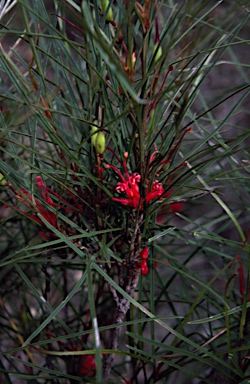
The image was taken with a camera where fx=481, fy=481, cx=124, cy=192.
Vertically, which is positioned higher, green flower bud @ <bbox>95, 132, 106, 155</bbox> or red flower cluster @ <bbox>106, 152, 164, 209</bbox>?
green flower bud @ <bbox>95, 132, 106, 155</bbox>

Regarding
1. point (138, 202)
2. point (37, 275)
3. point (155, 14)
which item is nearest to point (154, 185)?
point (138, 202)

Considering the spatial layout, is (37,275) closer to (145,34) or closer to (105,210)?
(105,210)

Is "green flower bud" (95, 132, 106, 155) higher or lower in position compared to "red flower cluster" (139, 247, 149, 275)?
higher

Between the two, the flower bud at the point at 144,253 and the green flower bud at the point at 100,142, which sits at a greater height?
the green flower bud at the point at 100,142

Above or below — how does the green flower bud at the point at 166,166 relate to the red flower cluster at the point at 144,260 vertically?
above

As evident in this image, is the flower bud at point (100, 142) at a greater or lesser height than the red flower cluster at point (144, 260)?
greater

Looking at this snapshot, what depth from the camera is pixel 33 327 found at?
545mm

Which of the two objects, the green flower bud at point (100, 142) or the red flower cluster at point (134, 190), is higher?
the green flower bud at point (100, 142)

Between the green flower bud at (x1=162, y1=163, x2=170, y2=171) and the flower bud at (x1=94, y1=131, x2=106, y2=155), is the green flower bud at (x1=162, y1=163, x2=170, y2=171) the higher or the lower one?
the lower one

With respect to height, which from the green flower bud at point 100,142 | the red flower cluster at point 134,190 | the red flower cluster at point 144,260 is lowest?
the red flower cluster at point 144,260

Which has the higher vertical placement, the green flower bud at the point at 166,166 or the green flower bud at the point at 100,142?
the green flower bud at the point at 100,142

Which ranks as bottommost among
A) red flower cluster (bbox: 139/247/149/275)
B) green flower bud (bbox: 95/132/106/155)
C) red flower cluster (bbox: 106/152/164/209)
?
red flower cluster (bbox: 139/247/149/275)

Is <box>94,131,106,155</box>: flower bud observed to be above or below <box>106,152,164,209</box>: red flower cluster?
above

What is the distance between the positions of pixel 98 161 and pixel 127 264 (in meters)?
0.09
